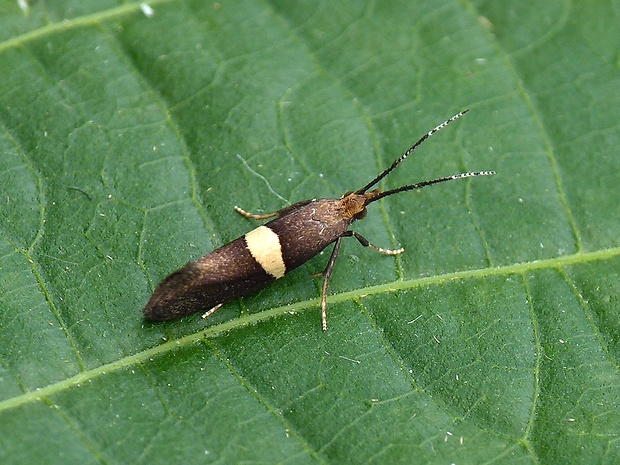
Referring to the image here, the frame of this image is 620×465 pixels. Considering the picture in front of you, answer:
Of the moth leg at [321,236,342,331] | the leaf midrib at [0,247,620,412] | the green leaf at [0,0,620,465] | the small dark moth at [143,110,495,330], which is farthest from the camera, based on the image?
the moth leg at [321,236,342,331]

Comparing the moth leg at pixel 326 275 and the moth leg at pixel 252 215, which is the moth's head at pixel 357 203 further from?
the moth leg at pixel 252 215

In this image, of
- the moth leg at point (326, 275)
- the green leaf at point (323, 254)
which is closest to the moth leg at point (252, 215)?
the green leaf at point (323, 254)

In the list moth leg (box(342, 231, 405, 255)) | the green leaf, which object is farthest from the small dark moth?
the green leaf

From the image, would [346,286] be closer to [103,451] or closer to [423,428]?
[423,428]

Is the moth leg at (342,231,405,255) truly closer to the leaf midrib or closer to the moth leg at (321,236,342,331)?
the moth leg at (321,236,342,331)

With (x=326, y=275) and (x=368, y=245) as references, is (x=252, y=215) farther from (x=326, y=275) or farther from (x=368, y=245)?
(x=368, y=245)

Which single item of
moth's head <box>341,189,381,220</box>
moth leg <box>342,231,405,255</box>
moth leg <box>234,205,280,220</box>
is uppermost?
moth leg <box>234,205,280,220</box>
